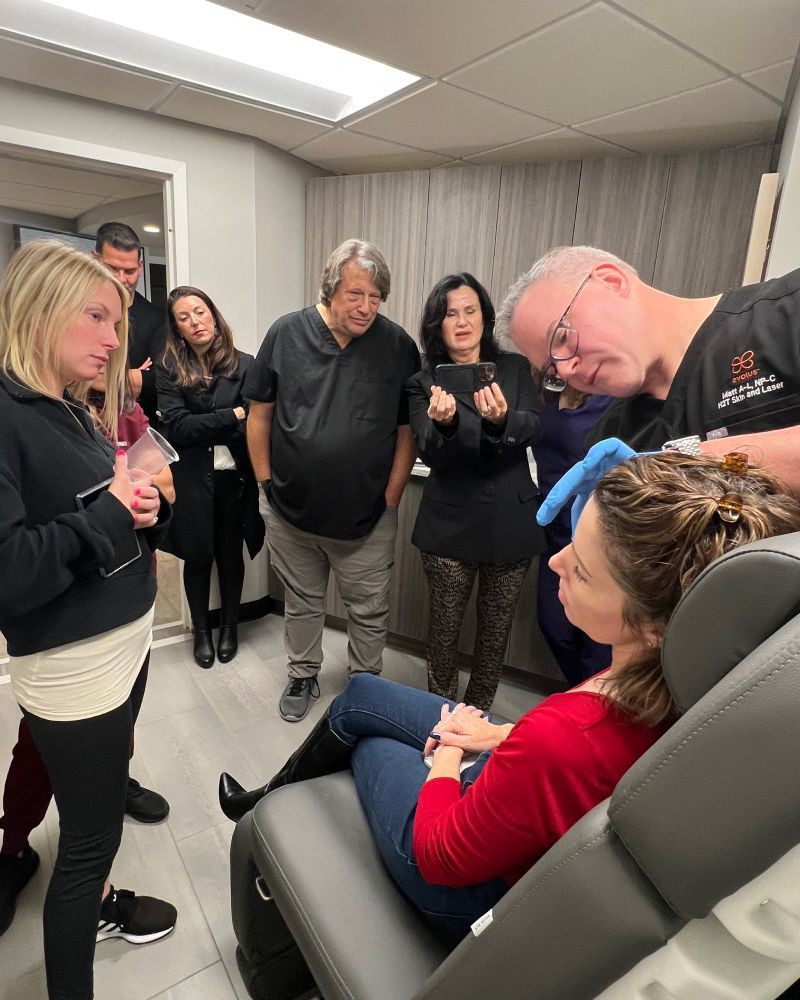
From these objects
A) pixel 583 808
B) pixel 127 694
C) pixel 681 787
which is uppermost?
pixel 681 787

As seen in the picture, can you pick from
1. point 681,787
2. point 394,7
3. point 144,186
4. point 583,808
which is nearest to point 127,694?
point 583,808

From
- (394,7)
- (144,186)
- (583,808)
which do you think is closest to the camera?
(583,808)

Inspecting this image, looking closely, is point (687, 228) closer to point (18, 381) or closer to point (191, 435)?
point (191, 435)

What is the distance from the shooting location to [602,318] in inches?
42.8

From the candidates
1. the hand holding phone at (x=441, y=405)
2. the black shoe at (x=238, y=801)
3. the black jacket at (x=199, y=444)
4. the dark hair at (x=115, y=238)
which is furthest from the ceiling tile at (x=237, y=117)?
the black shoe at (x=238, y=801)

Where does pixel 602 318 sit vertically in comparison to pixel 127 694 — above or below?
above

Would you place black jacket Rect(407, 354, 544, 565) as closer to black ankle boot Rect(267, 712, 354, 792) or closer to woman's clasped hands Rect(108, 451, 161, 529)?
black ankle boot Rect(267, 712, 354, 792)

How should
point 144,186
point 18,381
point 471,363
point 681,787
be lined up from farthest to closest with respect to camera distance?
point 144,186 < point 471,363 < point 18,381 < point 681,787

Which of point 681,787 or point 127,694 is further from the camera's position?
point 127,694

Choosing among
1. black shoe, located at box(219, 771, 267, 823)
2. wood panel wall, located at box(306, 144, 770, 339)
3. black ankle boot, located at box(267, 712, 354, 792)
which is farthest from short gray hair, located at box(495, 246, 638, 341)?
black shoe, located at box(219, 771, 267, 823)

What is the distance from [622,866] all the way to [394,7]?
1850 millimetres

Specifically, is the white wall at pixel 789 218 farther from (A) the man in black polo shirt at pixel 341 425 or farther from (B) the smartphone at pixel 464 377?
(A) the man in black polo shirt at pixel 341 425

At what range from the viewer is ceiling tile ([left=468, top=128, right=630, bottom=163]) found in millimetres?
2154

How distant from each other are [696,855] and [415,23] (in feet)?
6.17
